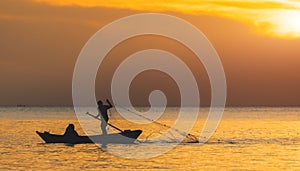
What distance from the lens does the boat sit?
40.8 meters

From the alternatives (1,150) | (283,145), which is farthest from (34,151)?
(283,145)

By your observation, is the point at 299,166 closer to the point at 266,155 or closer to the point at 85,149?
the point at 266,155

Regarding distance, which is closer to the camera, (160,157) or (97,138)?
(160,157)

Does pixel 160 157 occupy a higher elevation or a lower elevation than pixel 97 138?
lower

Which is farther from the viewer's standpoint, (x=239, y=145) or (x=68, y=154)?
(x=239, y=145)

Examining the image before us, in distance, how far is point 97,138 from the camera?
40.9 m

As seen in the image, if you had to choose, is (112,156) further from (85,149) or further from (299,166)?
(299,166)

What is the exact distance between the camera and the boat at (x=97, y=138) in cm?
4075

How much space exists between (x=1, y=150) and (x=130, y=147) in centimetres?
706

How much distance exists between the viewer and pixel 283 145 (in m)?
42.9

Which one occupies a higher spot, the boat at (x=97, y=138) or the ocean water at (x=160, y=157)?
the boat at (x=97, y=138)

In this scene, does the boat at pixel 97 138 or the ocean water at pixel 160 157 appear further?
the boat at pixel 97 138

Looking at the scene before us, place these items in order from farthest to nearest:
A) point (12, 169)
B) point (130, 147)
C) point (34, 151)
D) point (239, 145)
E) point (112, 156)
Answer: point (239, 145) < point (130, 147) < point (34, 151) < point (112, 156) < point (12, 169)

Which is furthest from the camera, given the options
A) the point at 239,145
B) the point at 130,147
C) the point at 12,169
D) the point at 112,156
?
the point at 239,145
